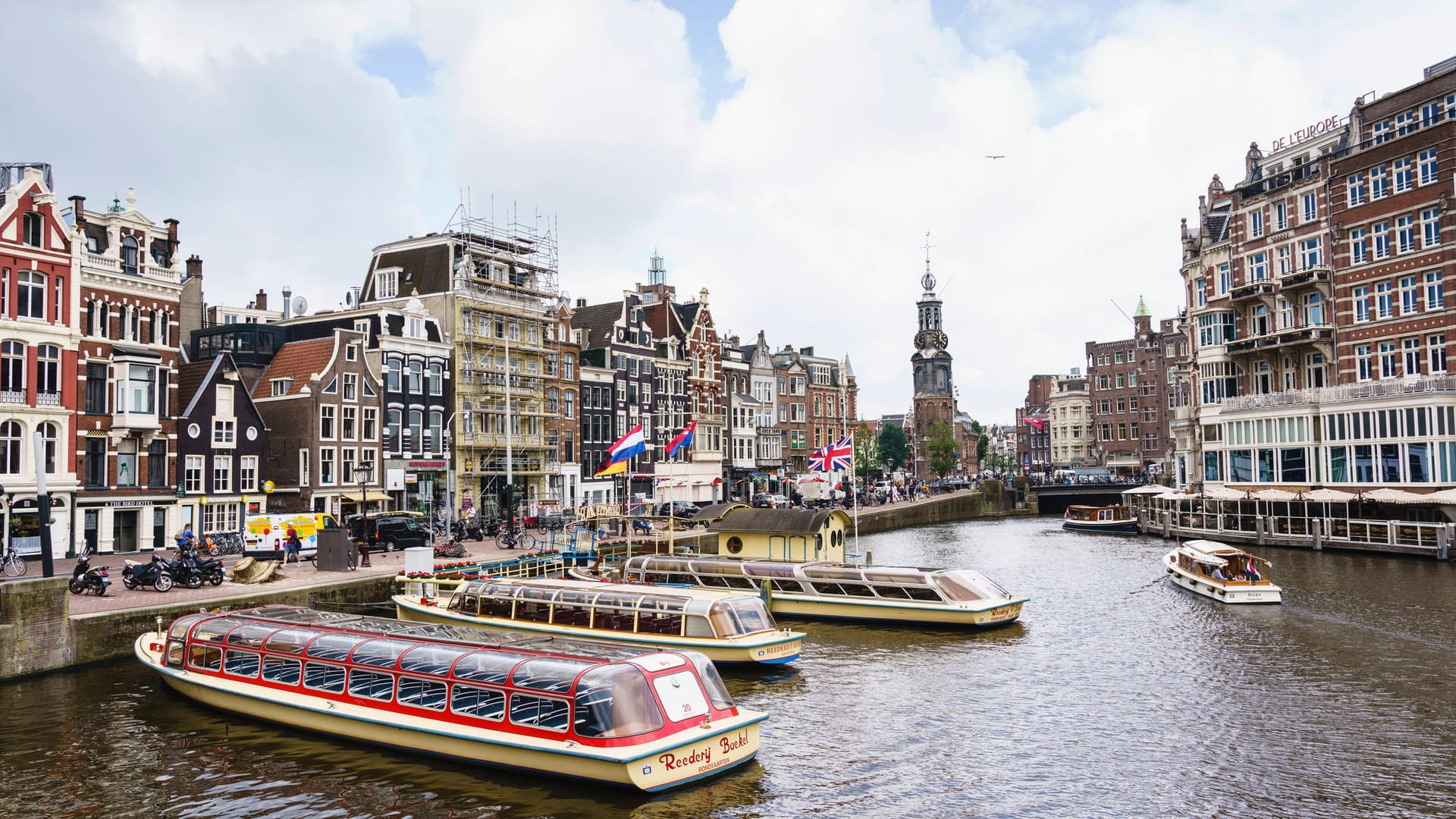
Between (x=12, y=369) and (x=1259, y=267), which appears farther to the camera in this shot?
(x=1259, y=267)

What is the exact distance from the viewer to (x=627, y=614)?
1192 inches

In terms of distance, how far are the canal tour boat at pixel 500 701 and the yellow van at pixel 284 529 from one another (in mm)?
20668

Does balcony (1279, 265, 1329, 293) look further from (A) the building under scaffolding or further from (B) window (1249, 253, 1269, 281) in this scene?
(A) the building under scaffolding

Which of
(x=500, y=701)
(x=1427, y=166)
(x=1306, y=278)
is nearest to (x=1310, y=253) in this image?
(x=1306, y=278)

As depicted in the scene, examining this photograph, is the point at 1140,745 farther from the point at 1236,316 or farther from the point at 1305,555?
the point at 1236,316

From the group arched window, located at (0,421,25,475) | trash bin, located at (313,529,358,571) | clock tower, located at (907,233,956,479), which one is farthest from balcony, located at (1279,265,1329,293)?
clock tower, located at (907,233,956,479)

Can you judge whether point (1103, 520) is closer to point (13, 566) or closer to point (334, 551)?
point (334, 551)

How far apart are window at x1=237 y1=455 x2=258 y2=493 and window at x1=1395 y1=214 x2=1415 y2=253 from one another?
69.0 metres

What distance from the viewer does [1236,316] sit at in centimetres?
7194

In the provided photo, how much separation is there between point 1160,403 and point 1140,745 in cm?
11890

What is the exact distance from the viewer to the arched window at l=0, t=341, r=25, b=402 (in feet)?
136

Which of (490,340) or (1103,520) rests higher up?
(490,340)

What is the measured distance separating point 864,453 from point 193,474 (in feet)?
263

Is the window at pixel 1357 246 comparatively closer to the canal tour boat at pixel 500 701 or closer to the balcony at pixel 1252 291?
the balcony at pixel 1252 291
